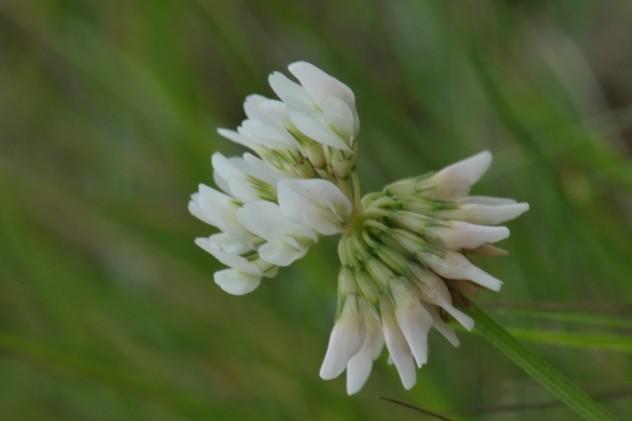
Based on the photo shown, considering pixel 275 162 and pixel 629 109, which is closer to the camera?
pixel 275 162

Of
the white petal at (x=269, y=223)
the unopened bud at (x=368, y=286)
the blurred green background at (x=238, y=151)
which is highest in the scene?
the blurred green background at (x=238, y=151)

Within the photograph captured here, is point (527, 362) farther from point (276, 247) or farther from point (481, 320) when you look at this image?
point (276, 247)

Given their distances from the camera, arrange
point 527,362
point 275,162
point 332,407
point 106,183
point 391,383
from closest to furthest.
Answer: point 527,362, point 275,162, point 332,407, point 391,383, point 106,183

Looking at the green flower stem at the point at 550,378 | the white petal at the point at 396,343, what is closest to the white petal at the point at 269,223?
the white petal at the point at 396,343

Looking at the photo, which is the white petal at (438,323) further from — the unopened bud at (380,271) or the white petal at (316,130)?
the white petal at (316,130)

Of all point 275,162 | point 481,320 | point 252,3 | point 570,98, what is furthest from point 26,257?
point 481,320
